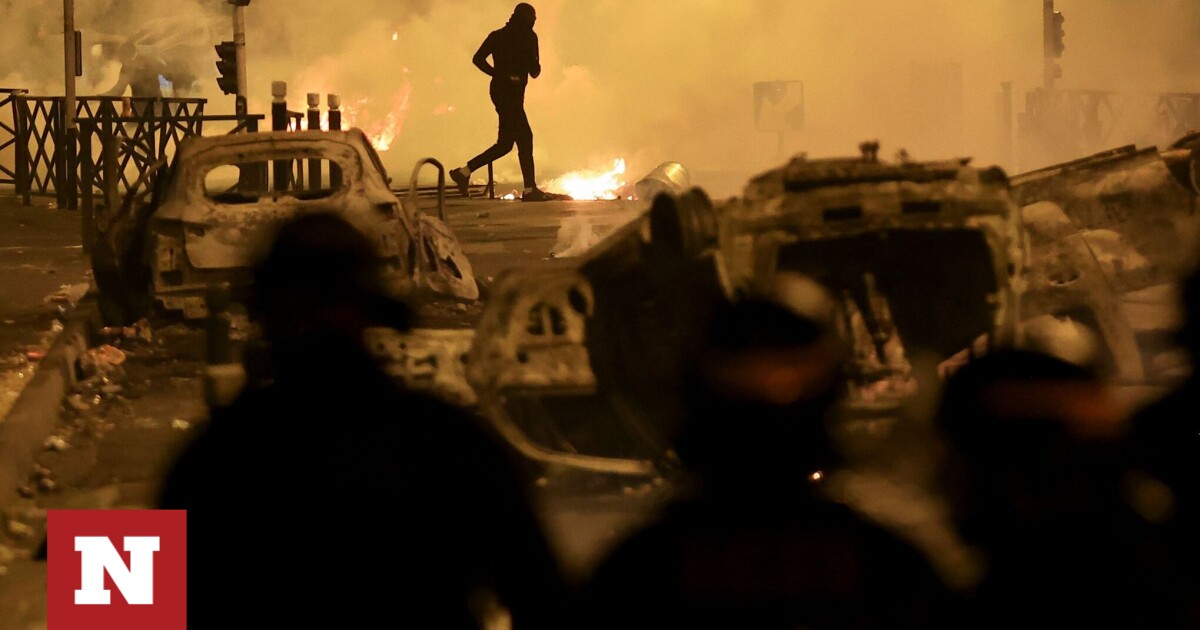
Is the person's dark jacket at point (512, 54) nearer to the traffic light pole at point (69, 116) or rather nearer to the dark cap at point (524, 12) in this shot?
the dark cap at point (524, 12)

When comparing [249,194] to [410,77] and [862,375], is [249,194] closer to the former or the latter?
[862,375]

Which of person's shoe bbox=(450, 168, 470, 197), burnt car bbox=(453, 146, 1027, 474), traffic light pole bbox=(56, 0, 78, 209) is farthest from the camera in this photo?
traffic light pole bbox=(56, 0, 78, 209)

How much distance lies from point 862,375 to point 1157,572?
7.78ft

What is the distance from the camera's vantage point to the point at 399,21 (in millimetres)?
38562

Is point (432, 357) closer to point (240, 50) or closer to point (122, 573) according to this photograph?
point (122, 573)

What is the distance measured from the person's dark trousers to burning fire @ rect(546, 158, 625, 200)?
8.90 metres

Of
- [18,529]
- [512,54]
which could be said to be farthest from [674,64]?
[18,529]

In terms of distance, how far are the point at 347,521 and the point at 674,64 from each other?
110 ft

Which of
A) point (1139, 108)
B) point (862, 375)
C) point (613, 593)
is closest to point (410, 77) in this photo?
point (1139, 108)

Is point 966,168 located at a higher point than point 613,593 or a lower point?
higher

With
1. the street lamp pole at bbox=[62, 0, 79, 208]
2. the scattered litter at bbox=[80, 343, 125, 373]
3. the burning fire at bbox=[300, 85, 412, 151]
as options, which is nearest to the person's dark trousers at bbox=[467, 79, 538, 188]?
the street lamp pole at bbox=[62, 0, 79, 208]

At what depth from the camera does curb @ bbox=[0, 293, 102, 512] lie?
7.14 m

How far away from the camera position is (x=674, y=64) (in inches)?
1426

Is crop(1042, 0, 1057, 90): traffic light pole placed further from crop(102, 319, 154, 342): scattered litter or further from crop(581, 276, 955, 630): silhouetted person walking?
crop(581, 276, 955, 630): silhouetted person walking
